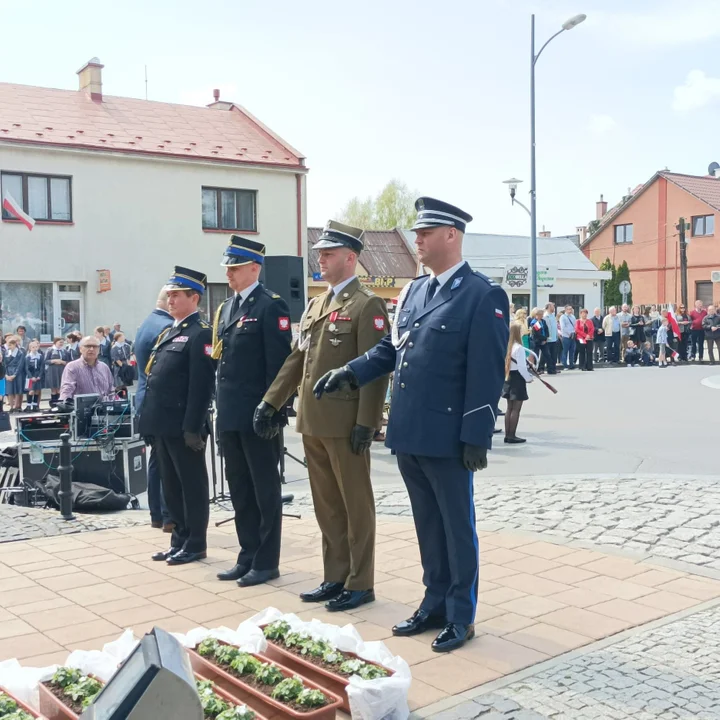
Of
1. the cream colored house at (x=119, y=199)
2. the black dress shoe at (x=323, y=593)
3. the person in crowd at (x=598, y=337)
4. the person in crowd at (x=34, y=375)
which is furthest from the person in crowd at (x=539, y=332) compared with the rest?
the black dress shoe at (x=323, y=593)

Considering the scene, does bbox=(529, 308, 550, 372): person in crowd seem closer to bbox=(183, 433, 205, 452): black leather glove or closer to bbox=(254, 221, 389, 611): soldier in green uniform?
bbox=(183, 433, 205, 452): black leather glove

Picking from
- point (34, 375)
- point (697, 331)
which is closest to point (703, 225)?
point (697, 331)

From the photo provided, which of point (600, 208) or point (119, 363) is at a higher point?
point (600, 208)

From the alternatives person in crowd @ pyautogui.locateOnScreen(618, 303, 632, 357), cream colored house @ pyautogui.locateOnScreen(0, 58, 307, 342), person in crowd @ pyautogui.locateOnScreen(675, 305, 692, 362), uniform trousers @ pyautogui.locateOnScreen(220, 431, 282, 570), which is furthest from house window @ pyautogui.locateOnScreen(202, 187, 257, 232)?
uniform trousers @ pyautogui.locateOnScreen(220, 431, 282, 570)

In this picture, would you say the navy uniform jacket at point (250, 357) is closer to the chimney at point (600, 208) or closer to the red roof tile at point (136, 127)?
the red roof tile at point (136, 127)

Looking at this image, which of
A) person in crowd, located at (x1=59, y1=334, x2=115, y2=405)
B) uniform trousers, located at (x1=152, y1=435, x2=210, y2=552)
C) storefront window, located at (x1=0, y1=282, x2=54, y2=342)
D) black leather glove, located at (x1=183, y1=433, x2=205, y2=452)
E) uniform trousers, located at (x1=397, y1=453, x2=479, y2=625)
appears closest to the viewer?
uniform trousers, located at (x1=397, y1=453, x2=479, y2=625)

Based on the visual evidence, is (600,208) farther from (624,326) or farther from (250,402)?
(250,402)

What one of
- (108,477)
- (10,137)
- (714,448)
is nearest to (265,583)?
(108,477)

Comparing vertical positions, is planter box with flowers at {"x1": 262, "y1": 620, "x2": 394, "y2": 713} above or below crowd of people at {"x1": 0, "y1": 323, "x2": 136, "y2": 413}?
below

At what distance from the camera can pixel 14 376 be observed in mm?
19781

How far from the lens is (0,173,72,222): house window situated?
2573 cm

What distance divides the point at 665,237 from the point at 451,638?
169 ft

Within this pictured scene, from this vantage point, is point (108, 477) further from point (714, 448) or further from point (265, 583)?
point (714, 448)

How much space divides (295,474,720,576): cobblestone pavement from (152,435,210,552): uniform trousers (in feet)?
6.48
